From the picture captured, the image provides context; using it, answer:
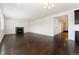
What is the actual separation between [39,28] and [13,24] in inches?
107

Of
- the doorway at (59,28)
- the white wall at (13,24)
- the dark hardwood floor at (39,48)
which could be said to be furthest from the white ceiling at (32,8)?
the white wall at (13,24)

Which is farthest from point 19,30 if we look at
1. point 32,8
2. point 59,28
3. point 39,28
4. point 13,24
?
point 32,8

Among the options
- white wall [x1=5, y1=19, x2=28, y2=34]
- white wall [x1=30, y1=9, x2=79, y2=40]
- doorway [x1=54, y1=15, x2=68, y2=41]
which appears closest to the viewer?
white wall [x1=30, y1=9, x2=79, y2=40]

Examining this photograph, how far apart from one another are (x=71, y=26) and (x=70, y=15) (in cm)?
62

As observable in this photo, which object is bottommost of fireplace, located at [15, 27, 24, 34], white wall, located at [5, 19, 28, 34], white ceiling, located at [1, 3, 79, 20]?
fireplace, located at [15, 27, 24, 34]

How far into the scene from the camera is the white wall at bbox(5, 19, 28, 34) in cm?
959

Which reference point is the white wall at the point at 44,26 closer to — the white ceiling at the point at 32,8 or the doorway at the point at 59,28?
the doorway at the point at 59,28

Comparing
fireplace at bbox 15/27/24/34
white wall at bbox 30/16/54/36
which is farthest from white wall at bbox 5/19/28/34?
white wall at bbox 30/16/54/36

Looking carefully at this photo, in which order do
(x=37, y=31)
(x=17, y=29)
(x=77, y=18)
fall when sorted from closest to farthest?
(x=77, y=18), (x=37, y=31), (x=17, y=29)

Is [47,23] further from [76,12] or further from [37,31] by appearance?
[76,12]

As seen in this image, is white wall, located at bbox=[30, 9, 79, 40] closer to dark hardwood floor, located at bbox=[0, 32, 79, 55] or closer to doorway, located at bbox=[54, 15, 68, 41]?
doorway, located at bbox=[54, 15, 68, 41]

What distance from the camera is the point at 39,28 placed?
932 centimetres
